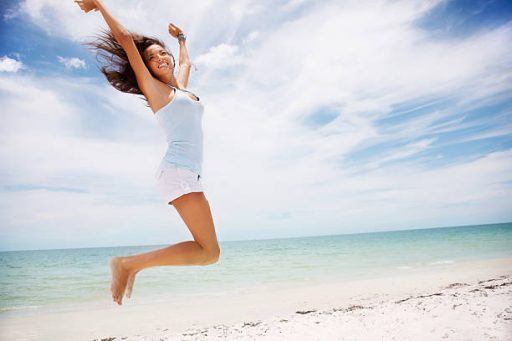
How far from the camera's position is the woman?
100 inches

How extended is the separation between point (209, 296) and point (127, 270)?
7.74 metres

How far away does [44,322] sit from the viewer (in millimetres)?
7910

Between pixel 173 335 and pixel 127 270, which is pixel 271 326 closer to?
pixel 173 335

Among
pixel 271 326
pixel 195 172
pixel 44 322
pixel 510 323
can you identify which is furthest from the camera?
pixel 44 322

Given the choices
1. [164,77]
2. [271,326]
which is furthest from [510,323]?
[164,77]

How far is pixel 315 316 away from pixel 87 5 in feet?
18.0

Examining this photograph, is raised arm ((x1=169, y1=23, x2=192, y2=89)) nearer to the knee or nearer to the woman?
the woman

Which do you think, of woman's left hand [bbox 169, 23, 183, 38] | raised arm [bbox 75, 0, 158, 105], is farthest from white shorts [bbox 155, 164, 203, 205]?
woman's left hand [bbox 169, 23, 183, 38]

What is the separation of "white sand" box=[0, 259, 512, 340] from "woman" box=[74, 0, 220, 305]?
286 centimetres

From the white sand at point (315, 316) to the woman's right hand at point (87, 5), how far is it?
4278 mm

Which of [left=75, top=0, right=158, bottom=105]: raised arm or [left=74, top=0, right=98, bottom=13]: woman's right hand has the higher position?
[left=74, top=0, right=98, bottom=13]: woman's right hand

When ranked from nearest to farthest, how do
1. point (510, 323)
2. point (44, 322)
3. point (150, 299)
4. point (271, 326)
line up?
point (510, 323)
point (271, 326)
point (44, 322)
point (150, 299)

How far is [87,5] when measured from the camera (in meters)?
2.63

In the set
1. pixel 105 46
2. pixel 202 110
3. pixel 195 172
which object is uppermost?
pixel 105 46
